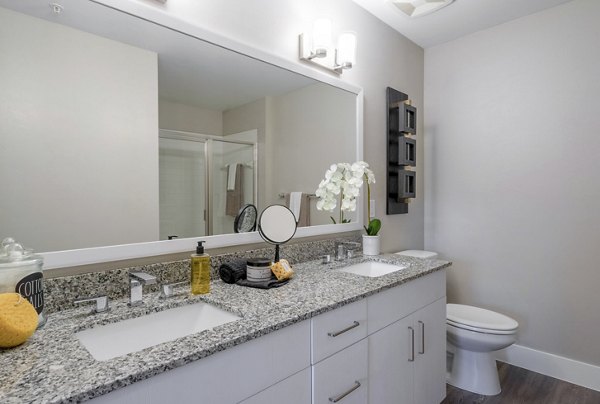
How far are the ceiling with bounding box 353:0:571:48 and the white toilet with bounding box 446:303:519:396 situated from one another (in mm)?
1948

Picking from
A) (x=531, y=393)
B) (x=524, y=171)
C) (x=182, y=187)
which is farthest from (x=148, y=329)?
(x=524, y=171)

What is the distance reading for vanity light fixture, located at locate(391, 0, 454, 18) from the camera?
80.7 inches

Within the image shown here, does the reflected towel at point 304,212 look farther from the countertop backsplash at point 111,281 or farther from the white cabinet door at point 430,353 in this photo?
the white cabinet door at point 430,353

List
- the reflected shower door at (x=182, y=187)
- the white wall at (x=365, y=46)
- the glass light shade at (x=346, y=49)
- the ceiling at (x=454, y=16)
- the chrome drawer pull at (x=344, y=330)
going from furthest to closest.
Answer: the ceiling at (x=454, y=16), the glass light shade at (x=346, y=49), the white wall at (x=365, y=46), the reflected shower door at (x=182, y=187), the chrome drawer pull at (x=344, y=330)

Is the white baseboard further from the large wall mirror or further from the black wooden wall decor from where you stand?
the large wall mirror

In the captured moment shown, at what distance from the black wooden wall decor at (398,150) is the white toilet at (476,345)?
824 millimetres

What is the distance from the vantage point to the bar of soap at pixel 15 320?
2.38 ft

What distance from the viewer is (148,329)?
103cm

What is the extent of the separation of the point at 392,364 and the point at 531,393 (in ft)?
4.10

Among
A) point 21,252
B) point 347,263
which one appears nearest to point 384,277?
point 347,263

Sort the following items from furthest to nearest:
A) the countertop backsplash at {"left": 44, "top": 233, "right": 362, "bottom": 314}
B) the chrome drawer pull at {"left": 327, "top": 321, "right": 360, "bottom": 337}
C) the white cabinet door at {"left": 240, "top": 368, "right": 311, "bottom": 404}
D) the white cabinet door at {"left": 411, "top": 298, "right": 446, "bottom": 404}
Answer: the white cabinet door at {"left": 411, "top": 298, "right": 446, "bottom": 404}
the chrome drawer pull at {"left": 327, "top": 321, "right": 360, "bottom": 337}
the countertop backsplash at {"left": 44, "top": 233, "right": 362, "bottom": 314}
the white cabinet door at {"left": 240, "top": 368, "right": 311, "bottom": 404}

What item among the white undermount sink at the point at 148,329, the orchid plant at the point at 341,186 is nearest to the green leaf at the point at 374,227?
the orchid plant at the point at 341,186

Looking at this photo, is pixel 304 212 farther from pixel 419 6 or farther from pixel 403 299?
pixel 419 6

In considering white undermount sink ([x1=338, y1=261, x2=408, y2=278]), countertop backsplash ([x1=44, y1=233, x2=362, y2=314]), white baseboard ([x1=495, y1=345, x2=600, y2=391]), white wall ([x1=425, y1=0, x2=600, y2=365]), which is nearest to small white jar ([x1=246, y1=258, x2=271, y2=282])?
countertop backsplash ([x1=44, y1=233, x2=362, y2=314])
